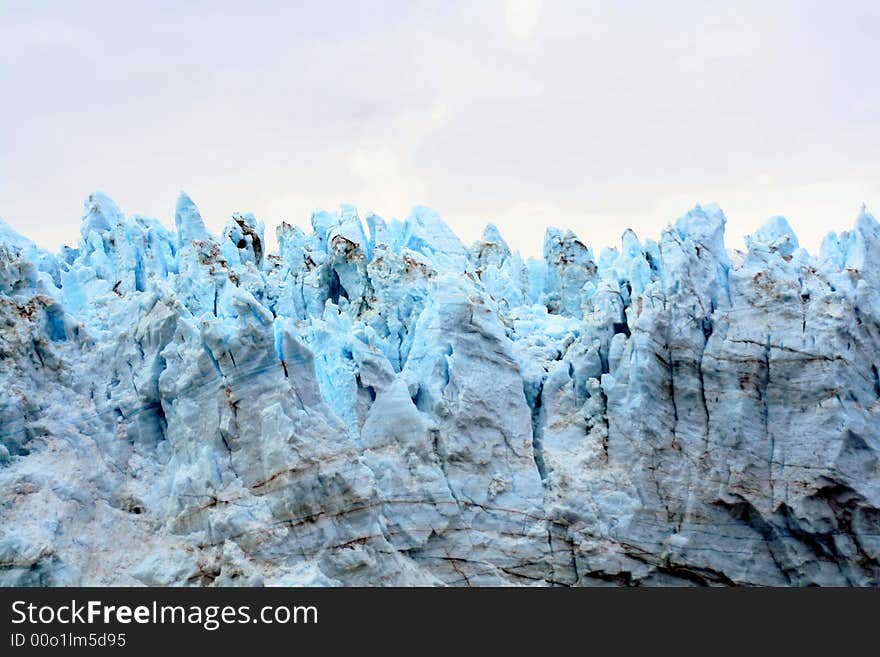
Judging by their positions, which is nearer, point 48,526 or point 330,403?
point 48,526

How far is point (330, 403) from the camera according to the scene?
20.1 meters

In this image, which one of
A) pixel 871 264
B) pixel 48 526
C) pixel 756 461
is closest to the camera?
pixel 48 526

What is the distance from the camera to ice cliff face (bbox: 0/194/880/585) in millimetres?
18188

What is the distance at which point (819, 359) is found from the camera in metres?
20.1

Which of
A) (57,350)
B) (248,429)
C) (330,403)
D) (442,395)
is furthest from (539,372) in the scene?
(57,350)

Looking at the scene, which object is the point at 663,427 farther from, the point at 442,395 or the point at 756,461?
the point at 442,395

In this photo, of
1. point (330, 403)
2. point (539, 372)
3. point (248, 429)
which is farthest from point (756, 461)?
point (248, 429)

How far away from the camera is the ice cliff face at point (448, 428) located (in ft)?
59.7

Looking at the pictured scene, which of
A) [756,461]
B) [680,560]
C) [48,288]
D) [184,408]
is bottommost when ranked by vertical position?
[680,560]

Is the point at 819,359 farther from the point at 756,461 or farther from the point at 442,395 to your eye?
the point at 442,395

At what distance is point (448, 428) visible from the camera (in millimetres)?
19984

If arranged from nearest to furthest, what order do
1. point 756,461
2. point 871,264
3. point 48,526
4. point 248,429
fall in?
1. point 48,526
2. point 248,429
3. point 756,461
4. point 871,264

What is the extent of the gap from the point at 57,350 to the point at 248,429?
11.9ft

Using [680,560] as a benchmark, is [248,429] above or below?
above
